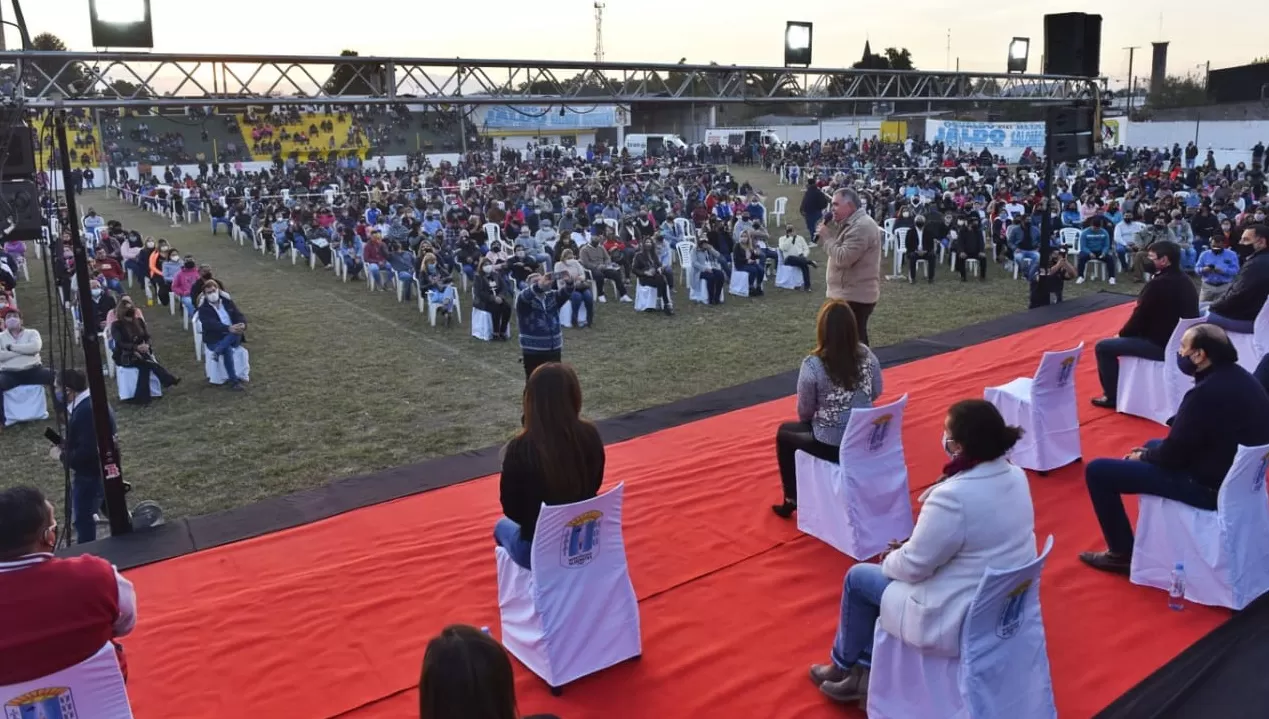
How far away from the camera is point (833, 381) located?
15.1ft

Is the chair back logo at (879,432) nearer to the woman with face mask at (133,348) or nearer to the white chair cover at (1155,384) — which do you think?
the white chair cover at (1155,384)

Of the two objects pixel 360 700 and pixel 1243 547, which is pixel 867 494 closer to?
pixel 1243 547

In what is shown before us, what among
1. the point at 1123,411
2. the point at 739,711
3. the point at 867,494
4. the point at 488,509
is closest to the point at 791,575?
the point at 867,494

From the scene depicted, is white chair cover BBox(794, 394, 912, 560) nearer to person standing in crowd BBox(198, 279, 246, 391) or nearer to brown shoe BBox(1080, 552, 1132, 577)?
brown shoe BBox(1080, 552, 1132, 577)

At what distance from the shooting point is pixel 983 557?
2875mm

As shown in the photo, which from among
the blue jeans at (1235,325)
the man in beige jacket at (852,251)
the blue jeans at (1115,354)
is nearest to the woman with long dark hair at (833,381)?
the man in beige jacket at (852,251)

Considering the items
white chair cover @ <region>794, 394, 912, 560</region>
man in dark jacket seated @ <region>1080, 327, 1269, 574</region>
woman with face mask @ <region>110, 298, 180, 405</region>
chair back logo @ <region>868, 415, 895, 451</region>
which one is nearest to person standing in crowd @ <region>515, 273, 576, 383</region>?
white chair cover @ <region>794, 394, 912, 560</region>

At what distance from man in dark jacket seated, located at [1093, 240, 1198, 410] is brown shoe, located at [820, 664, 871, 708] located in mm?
4364

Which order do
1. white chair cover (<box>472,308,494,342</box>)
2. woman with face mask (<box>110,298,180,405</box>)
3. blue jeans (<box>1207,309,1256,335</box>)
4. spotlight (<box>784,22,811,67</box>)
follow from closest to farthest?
blue jeans (<box>1207,309,1256,335</box>)
woman with face mask (<box>110,298,180,405</box>)
white chair cover (<box>472,308,494,342</box>)
spotlight (<box>784,22,811,67</box>)

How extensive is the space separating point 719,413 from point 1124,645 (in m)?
3.93

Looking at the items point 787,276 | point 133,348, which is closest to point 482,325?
point 133,348

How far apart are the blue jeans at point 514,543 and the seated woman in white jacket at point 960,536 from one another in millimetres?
1371

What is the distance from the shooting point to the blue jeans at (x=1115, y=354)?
651 cm

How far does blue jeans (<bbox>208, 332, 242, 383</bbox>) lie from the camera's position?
9.05 m
